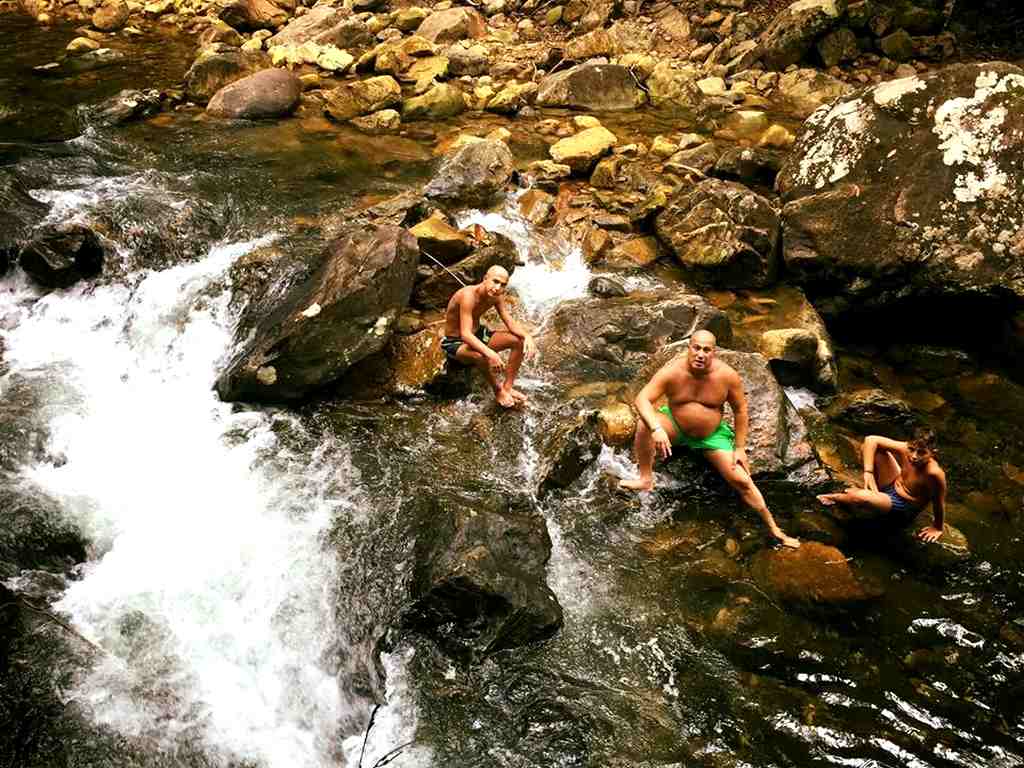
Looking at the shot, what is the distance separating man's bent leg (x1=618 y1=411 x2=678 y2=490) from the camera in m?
5.39

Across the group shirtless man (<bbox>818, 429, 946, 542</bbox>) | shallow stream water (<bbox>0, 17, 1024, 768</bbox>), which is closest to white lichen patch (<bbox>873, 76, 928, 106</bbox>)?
shallow stream water (<bbox>0, 17, 1024, 768</bbox>)

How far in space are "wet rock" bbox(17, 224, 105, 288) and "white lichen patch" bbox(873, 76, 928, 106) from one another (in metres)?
8.18

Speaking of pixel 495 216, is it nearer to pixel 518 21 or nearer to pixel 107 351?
pixel 107 351

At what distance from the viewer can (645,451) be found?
5414 millimetres

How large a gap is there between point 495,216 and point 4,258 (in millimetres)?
5177

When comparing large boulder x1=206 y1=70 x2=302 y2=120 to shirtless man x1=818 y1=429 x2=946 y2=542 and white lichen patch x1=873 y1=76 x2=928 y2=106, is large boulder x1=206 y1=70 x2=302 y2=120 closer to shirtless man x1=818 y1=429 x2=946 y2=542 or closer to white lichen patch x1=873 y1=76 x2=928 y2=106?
white lichen patch x1=873 y1=76 x2=928 y2=106

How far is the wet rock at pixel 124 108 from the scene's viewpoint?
34.5 feet

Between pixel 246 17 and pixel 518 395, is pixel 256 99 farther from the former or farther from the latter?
pixel 518 395

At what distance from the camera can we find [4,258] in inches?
277

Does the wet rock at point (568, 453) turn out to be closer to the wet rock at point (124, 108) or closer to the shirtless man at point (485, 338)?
the shirtless man at point (485, 338)

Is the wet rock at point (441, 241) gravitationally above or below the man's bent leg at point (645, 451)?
above

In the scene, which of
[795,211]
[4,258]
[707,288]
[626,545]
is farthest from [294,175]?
[626,545]

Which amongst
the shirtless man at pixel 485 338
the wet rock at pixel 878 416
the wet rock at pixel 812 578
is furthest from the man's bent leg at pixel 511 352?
the wet rock at pixel 878 416

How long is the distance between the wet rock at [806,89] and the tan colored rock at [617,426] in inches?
356
